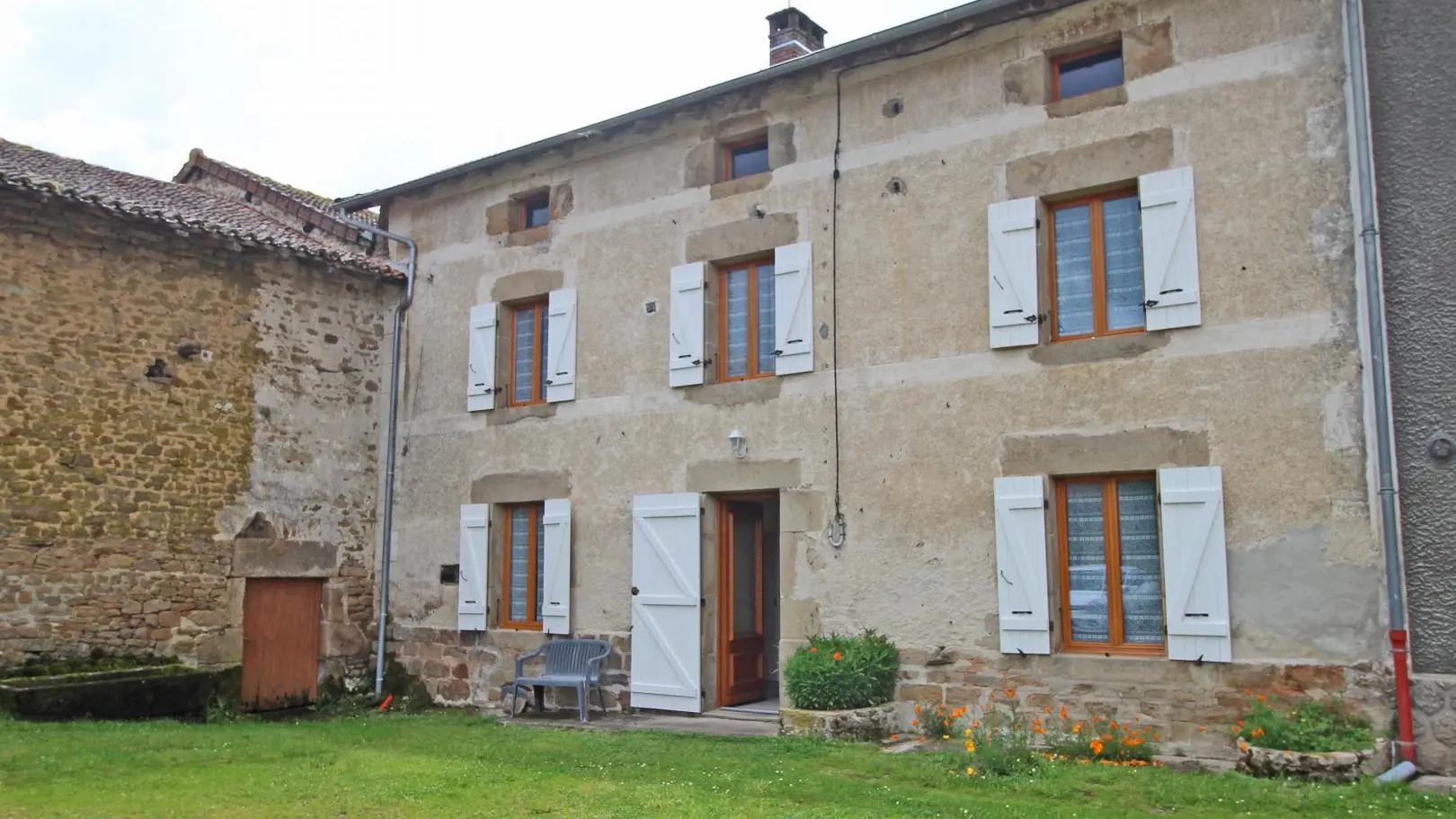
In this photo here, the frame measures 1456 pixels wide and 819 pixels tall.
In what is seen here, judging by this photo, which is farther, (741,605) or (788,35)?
(788,35)

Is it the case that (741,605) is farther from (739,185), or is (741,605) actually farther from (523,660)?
(739,185)

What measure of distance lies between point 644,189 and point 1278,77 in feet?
16.8

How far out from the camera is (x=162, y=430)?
10.2 metres

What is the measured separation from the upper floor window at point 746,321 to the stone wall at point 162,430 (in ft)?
13.9

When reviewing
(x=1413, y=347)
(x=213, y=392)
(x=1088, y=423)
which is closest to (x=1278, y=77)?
(x=1413, y=347)

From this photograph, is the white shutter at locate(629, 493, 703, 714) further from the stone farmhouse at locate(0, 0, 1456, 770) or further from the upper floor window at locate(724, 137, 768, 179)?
the upper floor window at locate(724, 137, 768, 179)

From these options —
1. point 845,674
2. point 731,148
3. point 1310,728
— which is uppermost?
point 731,148

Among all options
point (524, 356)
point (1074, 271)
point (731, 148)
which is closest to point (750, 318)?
point (731, 148)

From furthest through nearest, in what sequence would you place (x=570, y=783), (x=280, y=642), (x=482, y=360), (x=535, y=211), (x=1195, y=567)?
(x=535, y=211) → (x=482, y=360) → (x=280, y=642) → (x=1195, y=567) → (x=570, y=783)

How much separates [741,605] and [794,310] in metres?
2.57

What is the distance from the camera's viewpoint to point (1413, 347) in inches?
271

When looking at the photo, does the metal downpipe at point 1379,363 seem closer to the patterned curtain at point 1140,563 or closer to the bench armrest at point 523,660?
the patterned curtain at point 1140,563

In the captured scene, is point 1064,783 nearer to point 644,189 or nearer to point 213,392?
point 644,189

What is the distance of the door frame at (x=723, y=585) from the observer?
958 cm
